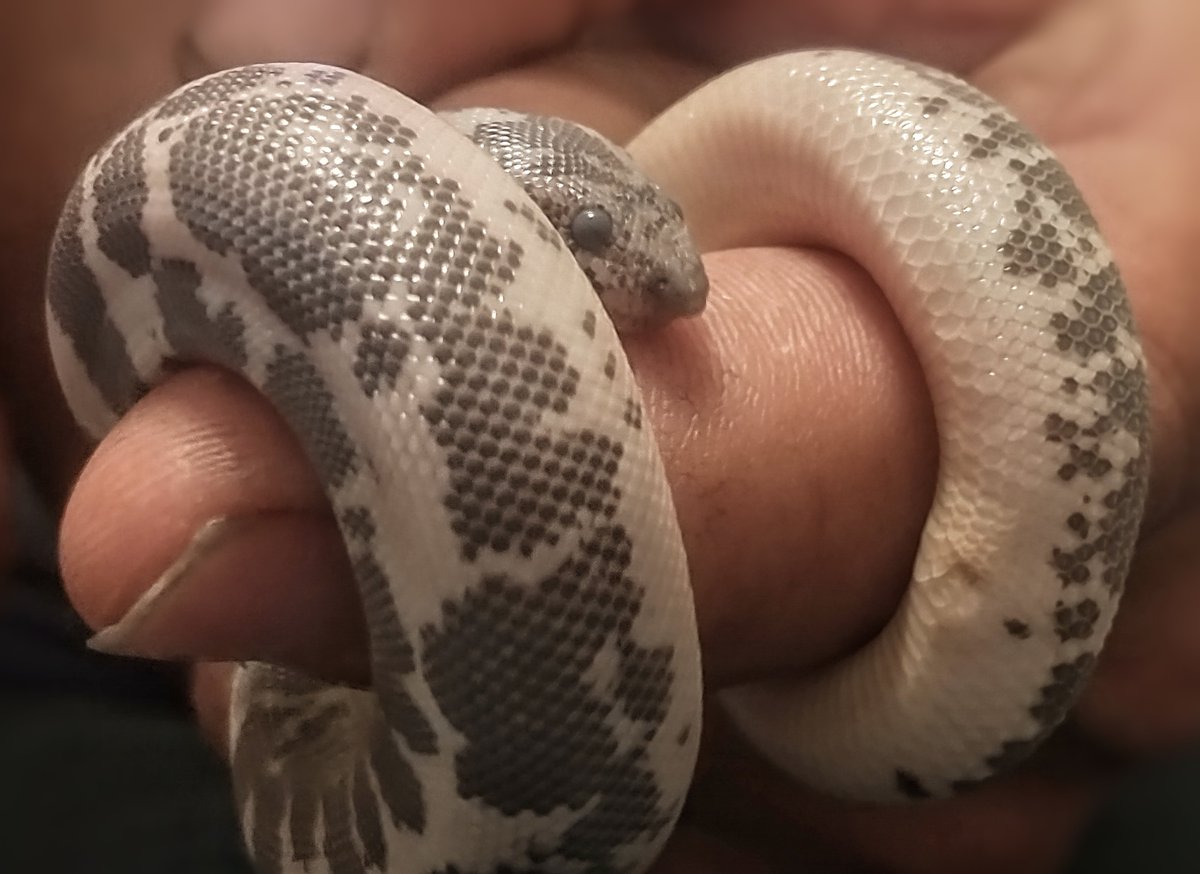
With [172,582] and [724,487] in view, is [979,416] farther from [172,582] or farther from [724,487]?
[172,582]

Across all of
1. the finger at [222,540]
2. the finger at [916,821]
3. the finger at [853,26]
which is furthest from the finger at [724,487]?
the finger at [853,26]

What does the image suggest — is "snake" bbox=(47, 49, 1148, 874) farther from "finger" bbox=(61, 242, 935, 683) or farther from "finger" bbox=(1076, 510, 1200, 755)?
"finger" bbox=(1076, 510, 1200, 755)

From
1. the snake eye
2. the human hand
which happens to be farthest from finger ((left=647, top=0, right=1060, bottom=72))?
the snake eye

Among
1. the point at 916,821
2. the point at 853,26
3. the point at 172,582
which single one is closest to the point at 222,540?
the point at 172,582

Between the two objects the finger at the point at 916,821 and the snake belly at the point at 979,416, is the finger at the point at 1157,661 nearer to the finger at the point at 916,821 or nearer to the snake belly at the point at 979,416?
the finger at the point at 916,821

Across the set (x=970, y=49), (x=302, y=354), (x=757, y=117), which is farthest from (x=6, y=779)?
(x=970, y=49)

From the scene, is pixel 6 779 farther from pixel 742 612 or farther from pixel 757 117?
pixel 757 117
